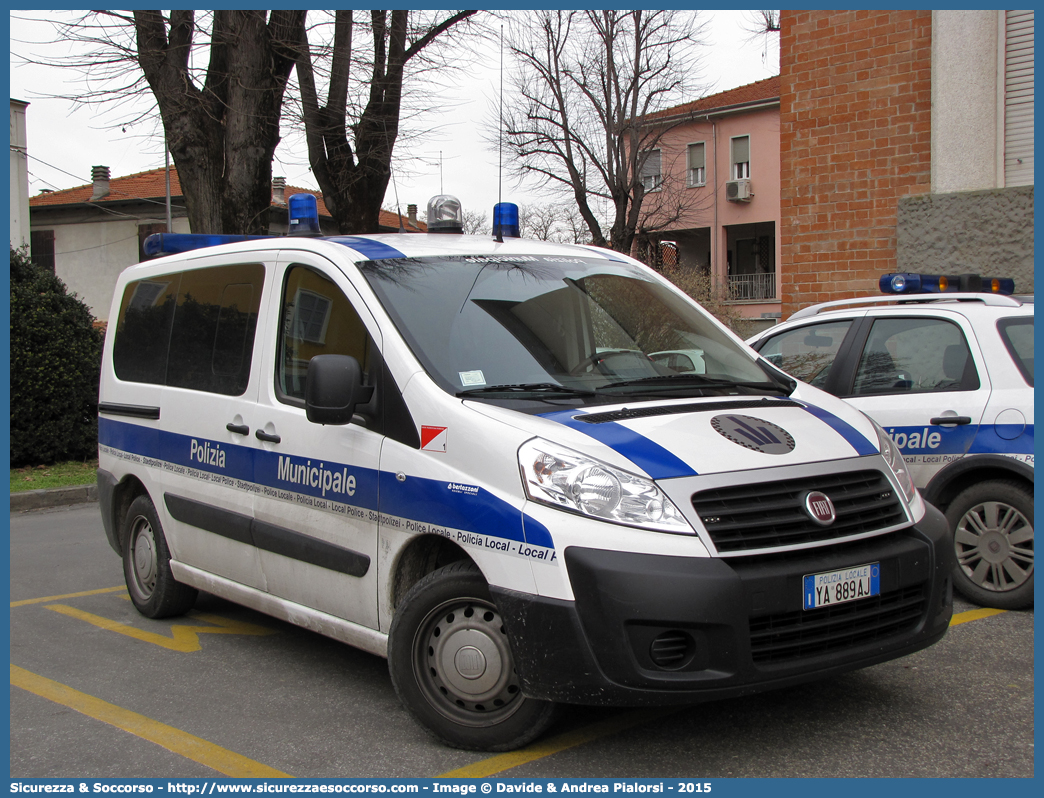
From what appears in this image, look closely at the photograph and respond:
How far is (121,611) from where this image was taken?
5.90m

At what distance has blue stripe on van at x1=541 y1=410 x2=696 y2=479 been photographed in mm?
3279

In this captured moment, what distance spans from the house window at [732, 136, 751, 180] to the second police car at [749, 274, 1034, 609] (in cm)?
3774

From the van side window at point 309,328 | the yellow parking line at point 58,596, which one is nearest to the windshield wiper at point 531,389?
the van side window at point 309,328

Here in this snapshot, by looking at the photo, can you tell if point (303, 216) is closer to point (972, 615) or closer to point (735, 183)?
point (972, 615)

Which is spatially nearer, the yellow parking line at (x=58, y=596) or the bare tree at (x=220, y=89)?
the yellow parking line at (x=58, y=596)

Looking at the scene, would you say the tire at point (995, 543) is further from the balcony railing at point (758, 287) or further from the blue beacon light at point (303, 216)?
the balcony railing at point (758, 287)

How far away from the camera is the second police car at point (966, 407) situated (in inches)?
206

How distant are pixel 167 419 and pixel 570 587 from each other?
2.94 meters

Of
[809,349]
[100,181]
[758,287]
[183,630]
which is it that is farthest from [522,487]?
[758,287]

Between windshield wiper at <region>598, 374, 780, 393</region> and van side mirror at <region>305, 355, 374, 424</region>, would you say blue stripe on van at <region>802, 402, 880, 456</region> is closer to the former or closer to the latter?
windshield wiper at <region>598, 374, 780, 393</region>

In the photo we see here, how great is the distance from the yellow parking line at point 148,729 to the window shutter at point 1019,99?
10.6 meters

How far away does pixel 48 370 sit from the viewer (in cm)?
1171

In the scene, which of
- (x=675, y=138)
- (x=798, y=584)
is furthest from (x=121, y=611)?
(x=675, y=138)

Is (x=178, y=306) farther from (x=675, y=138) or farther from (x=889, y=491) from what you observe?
(x=675, y=138)
